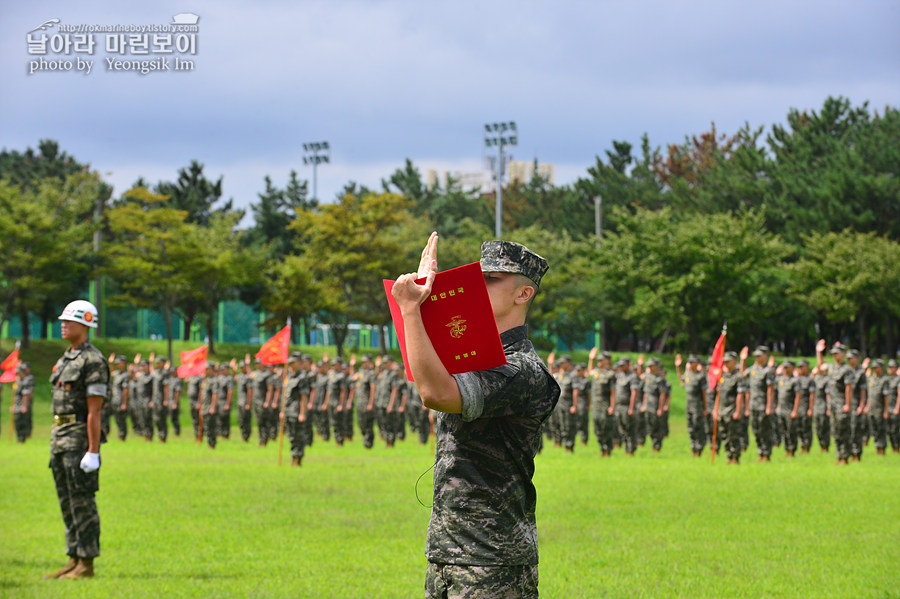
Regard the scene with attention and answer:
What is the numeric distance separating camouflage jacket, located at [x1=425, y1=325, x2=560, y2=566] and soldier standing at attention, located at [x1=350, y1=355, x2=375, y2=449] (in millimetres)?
19801

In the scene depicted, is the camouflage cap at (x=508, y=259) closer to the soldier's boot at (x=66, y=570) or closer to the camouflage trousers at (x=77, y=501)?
the camouflage trousers at (x=77, y=501)

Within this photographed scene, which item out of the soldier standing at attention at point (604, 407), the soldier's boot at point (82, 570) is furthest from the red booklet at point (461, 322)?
the soldier standing at attention at point (604, 407)

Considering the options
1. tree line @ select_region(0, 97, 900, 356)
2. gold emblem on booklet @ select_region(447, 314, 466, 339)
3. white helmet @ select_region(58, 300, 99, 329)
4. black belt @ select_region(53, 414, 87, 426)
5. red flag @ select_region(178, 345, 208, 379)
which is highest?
tree line @ select_region(0, 97, 900, 356)

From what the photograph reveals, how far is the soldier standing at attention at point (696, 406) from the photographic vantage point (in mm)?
21016

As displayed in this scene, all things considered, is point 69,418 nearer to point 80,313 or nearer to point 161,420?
point 80,313

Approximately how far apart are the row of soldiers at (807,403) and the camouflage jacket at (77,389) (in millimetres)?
13521

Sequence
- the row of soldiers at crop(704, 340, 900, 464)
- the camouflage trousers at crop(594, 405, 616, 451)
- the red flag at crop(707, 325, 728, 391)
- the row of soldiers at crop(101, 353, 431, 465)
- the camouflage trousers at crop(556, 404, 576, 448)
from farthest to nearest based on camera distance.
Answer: the row of soldiers at crop(101, 353, 431, 465) < the camouflage trousers at crop(556, 404, 576, 448) < the camouflage trousers at crop(594, 405, 616, 451) < the row of soldiers at crop(704, 340, 900, 464) < the red flag at crop(707, 325, 728, 391)

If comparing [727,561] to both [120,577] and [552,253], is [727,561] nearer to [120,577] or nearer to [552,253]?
[120,577]

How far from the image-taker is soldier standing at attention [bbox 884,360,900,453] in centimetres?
2094

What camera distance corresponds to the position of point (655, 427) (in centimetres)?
2206

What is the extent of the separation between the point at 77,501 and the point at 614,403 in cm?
1484

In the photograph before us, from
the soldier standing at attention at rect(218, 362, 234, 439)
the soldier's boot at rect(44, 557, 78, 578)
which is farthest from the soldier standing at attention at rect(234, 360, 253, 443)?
the soldier's boot at rect(44, 557, 78, 578)

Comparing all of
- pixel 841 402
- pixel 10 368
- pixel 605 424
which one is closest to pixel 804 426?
pixel 841 402

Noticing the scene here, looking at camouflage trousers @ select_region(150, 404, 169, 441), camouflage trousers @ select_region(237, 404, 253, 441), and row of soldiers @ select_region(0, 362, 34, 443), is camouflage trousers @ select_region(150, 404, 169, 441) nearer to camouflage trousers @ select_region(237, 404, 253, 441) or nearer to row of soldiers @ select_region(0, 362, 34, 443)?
camouflage trousers @ select_region(237, 404, 253, 441)
